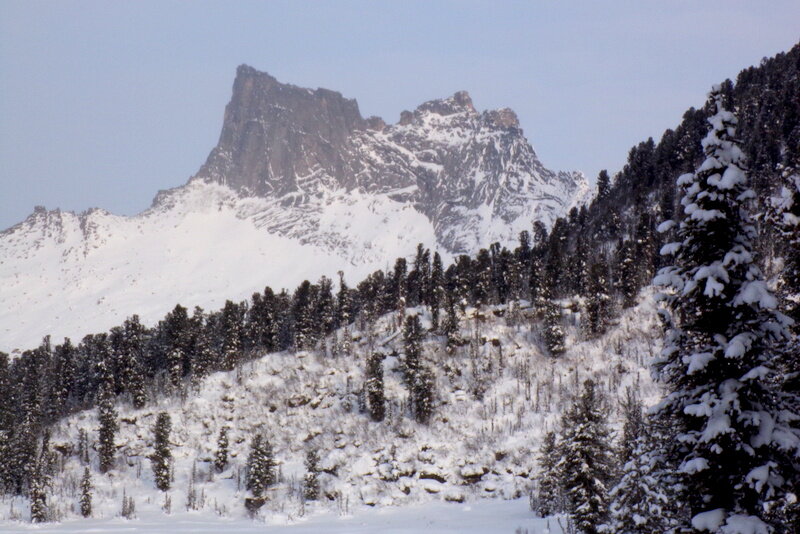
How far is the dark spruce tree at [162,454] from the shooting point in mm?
86562

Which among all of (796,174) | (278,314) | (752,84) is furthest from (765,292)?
(752,84)

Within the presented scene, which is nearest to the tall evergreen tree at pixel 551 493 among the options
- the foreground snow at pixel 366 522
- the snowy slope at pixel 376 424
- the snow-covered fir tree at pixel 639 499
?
the foreground snow at pixel 366 522

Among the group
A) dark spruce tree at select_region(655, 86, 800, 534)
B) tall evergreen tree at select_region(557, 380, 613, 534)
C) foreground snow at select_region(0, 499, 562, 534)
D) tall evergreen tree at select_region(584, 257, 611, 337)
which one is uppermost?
tall evergreen tree at select_region(584, 257, 611, 337)

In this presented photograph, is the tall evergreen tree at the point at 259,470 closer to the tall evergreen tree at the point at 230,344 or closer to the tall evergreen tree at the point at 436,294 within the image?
the tall evergreen tree at the point at 230,344

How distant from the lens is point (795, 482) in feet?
41.9

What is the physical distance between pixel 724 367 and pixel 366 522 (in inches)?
2553

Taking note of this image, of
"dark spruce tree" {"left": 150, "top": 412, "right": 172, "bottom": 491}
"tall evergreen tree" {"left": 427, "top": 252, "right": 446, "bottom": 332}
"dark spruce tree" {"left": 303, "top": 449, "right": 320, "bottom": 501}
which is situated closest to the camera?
"dark spruce tree" {"left": 303, "top": 449, "right": 320, "bottom": 501}

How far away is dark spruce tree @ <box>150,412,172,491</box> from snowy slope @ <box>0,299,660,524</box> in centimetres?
162

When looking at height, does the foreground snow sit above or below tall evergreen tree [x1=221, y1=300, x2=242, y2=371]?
below

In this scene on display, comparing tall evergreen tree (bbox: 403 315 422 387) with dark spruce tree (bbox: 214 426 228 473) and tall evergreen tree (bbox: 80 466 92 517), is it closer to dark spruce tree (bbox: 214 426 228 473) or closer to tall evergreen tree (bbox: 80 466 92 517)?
dark spruce tree (bbox: 214 426 228 473)

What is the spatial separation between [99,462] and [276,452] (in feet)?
89.2

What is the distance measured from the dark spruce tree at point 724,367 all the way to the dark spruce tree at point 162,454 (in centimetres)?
8633

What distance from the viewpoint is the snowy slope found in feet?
276

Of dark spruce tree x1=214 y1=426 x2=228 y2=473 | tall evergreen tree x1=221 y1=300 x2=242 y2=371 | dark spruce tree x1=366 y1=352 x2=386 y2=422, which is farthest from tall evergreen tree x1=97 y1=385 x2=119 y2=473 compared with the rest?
dark spruce tree x1=366 y1=352 x2=386 y2=422
